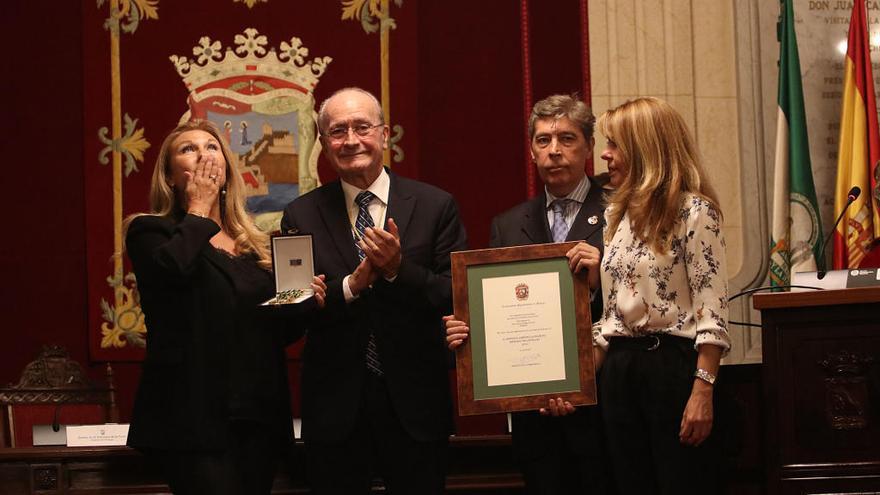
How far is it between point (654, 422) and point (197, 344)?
1.30m

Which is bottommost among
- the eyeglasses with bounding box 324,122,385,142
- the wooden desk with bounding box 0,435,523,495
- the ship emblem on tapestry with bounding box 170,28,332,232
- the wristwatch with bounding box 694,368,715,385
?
the wooden desk with bounding box 0,435,523,495

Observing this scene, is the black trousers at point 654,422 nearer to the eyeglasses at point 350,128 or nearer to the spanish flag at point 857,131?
the eyeglasses at point 350,128

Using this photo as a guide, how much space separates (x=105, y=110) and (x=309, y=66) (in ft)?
3.47

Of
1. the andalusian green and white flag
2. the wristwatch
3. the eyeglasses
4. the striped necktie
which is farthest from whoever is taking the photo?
the andalusian green and white flag

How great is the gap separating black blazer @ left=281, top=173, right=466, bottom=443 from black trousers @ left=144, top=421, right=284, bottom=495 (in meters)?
0.14

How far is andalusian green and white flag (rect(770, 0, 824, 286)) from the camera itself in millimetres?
5047

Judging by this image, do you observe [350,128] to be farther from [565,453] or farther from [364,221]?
[565,453]

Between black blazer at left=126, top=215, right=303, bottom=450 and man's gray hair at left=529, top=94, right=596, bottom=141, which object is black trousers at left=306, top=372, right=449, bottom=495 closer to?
black blazer at left=126, top=215, right=303, bottom=450

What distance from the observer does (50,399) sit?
444 centimetres

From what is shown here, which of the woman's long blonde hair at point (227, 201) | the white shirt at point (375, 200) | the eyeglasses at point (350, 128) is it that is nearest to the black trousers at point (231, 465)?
the woman's long blonde hair at point (227, 201)

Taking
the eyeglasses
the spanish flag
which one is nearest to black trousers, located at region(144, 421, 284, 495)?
the eyeglasses

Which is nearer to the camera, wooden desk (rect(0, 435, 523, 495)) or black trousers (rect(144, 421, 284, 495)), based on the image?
black trousers (rect(144, 421, 284, 495))

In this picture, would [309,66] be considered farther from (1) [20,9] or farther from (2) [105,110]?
(1) [20,9]

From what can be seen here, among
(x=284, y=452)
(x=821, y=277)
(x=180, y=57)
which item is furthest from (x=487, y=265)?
(x=180, y=57)
